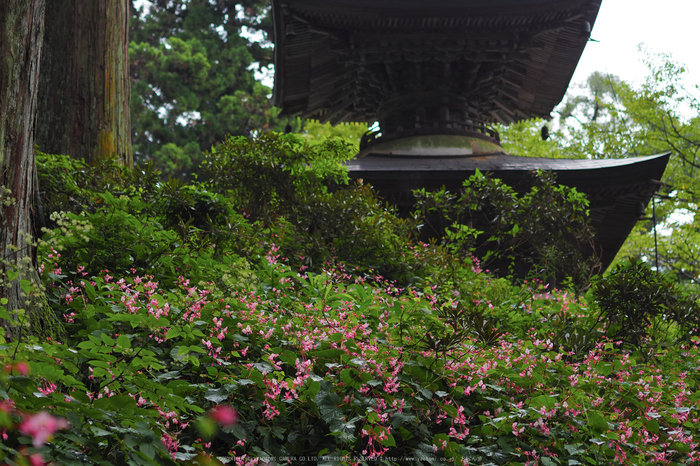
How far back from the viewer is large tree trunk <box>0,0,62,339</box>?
275 centimetres

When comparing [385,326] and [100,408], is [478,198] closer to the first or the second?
[385,326]

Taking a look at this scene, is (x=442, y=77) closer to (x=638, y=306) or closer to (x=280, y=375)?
(x=638, y=306)

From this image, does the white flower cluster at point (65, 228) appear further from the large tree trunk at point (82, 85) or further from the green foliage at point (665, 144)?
the green foliage at point (665, 144)

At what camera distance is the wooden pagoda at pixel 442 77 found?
820 cm

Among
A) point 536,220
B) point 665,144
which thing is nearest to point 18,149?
point 536,220

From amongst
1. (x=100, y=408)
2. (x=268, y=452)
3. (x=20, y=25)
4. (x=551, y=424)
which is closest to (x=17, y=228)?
(x=20, y=25)

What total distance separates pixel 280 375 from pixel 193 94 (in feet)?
74.3

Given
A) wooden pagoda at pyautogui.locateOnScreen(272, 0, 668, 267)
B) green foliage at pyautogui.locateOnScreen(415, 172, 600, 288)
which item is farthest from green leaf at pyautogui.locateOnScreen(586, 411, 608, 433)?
wooden pagoda at pyautogui.locateOnScreen(272, 0, 668, 267)

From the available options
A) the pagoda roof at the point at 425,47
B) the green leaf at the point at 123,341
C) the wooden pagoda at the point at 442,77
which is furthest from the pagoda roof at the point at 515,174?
the green leaf at the point at 123,341

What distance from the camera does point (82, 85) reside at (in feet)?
20.7

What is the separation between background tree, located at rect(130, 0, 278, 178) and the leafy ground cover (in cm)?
1912

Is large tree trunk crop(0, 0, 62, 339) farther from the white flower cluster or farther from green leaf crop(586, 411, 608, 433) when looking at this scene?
green leaf crop(586, 411, 608, 433)

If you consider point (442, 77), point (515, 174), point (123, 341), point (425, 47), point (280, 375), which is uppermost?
point (425, 47)

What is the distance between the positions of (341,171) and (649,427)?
14.4ft
